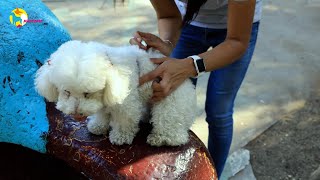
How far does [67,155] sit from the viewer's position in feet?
4.61

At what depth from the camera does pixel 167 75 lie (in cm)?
133

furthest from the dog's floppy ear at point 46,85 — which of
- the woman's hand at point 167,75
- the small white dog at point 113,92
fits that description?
the woman's hand at point 167,75

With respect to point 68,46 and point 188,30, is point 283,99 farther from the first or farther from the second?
point 68,46

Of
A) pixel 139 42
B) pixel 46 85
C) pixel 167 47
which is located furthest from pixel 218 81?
pixel 46 85

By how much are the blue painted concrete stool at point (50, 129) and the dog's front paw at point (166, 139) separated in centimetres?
2

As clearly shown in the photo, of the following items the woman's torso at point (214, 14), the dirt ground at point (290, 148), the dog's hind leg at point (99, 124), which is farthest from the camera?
the dirt ground at point (290, 148)

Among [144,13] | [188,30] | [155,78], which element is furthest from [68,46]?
[144,13]

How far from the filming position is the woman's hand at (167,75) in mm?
1322

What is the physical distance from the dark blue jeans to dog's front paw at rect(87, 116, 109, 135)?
482 mm

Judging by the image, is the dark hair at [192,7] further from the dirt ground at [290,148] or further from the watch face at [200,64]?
the dirt ground at [290,148]

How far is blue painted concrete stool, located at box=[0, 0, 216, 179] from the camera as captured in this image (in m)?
1.32

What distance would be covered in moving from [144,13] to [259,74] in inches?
60.5

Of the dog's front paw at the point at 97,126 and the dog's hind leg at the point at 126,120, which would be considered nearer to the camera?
the dog's hind leg at the point at 126,120

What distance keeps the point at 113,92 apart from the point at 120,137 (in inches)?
8.7
